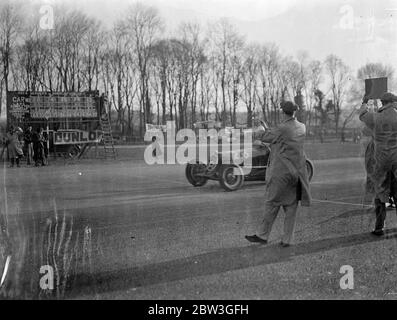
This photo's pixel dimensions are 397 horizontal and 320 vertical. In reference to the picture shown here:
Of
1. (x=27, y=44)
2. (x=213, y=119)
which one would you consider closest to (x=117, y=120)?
(x=213, y=119)

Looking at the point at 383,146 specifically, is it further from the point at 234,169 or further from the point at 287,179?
the point at 234,169

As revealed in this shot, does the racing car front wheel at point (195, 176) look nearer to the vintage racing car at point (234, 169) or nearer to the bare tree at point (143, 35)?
the vintage racing car at point (234, 169)

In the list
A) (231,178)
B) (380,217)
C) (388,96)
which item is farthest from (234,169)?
(388,96)

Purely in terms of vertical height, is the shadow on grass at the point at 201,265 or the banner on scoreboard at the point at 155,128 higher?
the banner on scoreboard at the point at 155,128

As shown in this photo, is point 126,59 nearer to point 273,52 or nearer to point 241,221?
point 273,52

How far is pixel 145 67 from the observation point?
15.3 feet

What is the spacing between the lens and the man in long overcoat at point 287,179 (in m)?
5.03

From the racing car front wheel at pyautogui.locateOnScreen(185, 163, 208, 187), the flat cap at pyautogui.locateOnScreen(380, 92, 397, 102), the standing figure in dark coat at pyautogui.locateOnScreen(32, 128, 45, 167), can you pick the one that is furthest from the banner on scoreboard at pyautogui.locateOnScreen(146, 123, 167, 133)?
the standing figure in dark coat at pyautogui.locateOnScreen(32, 128, 45, 167)

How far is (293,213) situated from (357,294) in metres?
1.41

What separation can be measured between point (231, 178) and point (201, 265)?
507 centimetres

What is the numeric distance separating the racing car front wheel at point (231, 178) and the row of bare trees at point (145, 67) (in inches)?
147

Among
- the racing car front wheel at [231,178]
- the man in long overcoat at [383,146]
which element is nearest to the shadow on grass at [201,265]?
the man in long overcoat at [383,146]

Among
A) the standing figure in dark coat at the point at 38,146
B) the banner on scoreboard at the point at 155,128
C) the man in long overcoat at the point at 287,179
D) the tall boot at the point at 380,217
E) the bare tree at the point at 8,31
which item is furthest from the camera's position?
the standing figure in dark coat at the point at 38,146
